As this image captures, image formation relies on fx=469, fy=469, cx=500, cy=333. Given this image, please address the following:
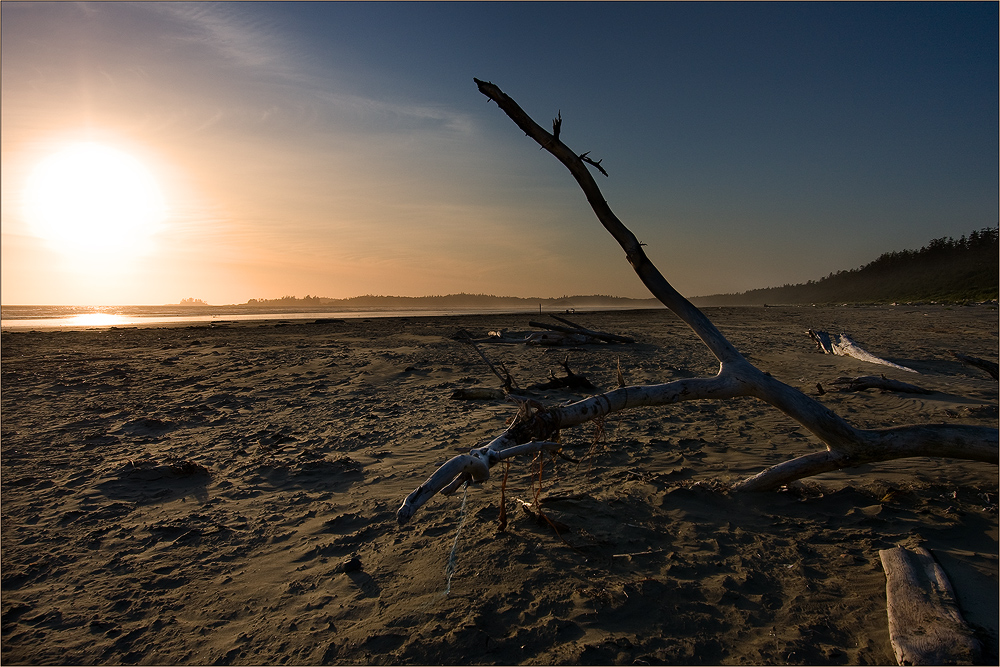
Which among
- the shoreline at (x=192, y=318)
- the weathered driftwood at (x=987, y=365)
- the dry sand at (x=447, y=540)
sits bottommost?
the dry sand at (x=447, y=540)

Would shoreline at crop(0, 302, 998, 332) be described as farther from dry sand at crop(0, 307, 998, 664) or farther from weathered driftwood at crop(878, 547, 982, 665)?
weathered driftwood at crop(878, 547, 982, 665)

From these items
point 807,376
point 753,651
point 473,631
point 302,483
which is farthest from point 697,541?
point 807,376

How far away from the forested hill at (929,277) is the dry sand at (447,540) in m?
40.1

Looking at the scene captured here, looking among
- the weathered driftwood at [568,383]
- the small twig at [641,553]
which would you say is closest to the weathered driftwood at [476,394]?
the weathered driftwood at [568,383]

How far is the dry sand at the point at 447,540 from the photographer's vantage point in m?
2.57

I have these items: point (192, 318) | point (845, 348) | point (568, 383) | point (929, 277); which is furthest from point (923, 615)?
point (929, 277)

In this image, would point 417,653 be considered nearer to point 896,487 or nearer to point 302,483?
point 302,483

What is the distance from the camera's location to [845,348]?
1158cm

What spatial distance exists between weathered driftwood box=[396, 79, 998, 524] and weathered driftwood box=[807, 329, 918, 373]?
25.1 feet

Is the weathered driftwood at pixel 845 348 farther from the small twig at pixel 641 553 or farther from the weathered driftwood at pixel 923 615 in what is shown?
the small twig at pixel 641 553

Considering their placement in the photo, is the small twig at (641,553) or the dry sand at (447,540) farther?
the small twig at (641,553)

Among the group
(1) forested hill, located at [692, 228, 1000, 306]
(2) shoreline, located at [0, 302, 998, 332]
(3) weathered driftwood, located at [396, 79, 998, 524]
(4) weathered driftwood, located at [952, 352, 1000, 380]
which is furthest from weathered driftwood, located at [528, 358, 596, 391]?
(1) forested hill, located at [692, 228, 1000, 306]

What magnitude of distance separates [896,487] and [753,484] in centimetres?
124

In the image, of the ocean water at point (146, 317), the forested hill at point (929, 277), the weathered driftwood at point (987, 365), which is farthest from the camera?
the forested hill at point (929, 277)
